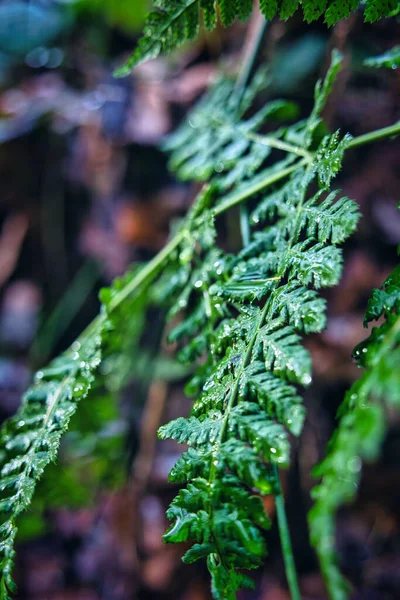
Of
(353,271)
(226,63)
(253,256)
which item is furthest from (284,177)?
(226,63)

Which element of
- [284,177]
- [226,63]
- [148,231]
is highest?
[226,63]

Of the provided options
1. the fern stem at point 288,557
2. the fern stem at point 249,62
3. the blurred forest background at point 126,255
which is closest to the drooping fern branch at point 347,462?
the fern stem at point 288,557

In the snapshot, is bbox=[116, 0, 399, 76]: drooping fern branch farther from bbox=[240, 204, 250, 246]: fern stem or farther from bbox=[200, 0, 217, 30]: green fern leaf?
bbox=[240, 204, 250, 246]: fern stem

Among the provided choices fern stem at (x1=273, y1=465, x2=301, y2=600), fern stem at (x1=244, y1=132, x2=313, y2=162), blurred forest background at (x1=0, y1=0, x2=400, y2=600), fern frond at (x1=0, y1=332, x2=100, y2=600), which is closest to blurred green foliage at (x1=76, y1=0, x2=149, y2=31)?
blurred forest background at (x1=0, y1=0, x2=400, y2=600)

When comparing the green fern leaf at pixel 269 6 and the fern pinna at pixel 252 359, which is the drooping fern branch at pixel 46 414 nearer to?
the fern pinna at pixel 252 359

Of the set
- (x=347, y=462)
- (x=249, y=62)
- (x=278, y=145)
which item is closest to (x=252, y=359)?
(x=347, y=462)

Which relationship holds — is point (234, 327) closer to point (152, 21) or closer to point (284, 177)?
point (284, 177)

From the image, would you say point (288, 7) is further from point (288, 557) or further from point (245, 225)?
point (288, 557)
